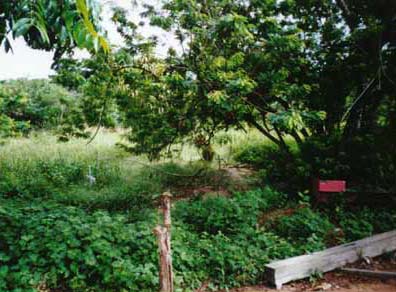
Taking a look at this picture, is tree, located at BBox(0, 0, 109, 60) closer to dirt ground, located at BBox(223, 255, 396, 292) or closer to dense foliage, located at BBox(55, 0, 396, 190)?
dense foliage, located at BBox(55, 0, 396, 190)

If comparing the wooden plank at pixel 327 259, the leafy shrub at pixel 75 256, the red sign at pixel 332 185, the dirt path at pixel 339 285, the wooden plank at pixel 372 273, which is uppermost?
the red sign at pixel 332 185

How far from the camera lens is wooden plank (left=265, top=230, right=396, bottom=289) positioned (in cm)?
413

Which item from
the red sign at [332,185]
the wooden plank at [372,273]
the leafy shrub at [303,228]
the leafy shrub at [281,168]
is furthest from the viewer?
the leafy shrub at [281,168]

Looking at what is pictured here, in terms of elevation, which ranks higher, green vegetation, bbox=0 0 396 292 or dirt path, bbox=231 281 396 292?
green vegetation, bbox=0 0 396 292

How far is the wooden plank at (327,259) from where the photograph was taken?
413cm

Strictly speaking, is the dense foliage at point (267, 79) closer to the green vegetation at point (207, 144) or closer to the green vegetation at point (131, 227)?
the green vegetation at point (207, 144)

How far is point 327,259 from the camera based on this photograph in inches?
177

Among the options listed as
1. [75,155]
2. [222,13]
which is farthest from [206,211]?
[75,155]

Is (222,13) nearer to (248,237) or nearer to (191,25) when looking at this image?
(191,25)

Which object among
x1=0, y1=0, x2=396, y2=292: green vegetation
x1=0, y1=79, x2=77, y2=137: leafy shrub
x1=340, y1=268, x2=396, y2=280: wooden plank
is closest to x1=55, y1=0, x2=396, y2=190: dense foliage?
x1=0, y1=0, x2=396, y2=292: green vegetation

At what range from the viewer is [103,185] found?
24.5ft

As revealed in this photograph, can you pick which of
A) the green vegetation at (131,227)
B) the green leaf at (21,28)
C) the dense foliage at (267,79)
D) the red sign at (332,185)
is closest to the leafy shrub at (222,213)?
the green vegetation at (131,227)

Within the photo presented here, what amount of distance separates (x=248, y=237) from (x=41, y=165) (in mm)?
5329

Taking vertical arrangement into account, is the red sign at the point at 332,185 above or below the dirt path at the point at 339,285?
above
